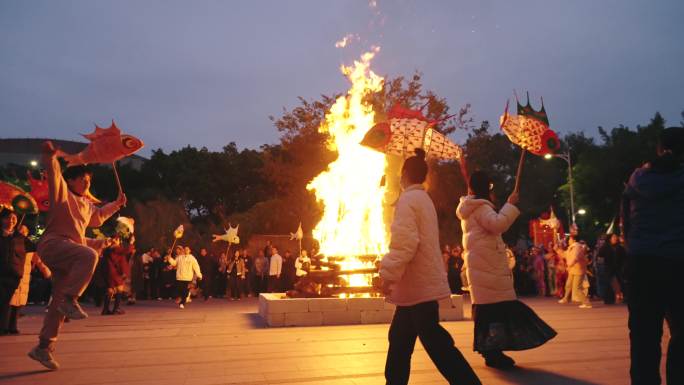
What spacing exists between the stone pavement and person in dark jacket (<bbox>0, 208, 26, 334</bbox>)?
1.77ft

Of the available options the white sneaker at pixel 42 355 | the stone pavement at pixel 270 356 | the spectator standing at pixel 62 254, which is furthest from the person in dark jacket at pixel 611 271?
the white sneaker at pixel 42 355

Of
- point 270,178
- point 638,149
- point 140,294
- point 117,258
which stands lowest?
point 140,294

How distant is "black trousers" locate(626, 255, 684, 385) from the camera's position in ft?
11.9

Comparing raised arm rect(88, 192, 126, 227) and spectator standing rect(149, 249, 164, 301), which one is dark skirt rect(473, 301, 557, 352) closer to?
raised arm rect(88, 192, 126, 227)

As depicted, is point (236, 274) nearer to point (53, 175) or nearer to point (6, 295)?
point (6, 295)

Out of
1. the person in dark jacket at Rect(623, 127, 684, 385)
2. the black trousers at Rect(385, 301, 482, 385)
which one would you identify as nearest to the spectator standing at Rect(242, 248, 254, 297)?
the black trousers at Rect(385, 301, 482, 385)

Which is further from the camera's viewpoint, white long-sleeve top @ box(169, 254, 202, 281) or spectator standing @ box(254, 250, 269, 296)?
spectator standing @ box(254, 250, 269, 296)

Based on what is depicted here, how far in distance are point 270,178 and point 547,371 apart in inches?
911

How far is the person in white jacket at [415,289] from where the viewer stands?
3713 millimetres

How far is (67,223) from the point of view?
5.57 metres

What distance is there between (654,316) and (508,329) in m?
1.84

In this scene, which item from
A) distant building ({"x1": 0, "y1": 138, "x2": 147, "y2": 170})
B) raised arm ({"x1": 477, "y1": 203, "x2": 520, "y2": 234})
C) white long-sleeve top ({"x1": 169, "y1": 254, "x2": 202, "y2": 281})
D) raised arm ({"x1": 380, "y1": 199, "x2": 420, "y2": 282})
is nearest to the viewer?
raised arm ({"x1": 380, "y1": 199, "x2": 420, "y2": 282})

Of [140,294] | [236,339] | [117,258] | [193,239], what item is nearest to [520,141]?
[236,339]

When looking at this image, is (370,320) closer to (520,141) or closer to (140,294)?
(520,141)
